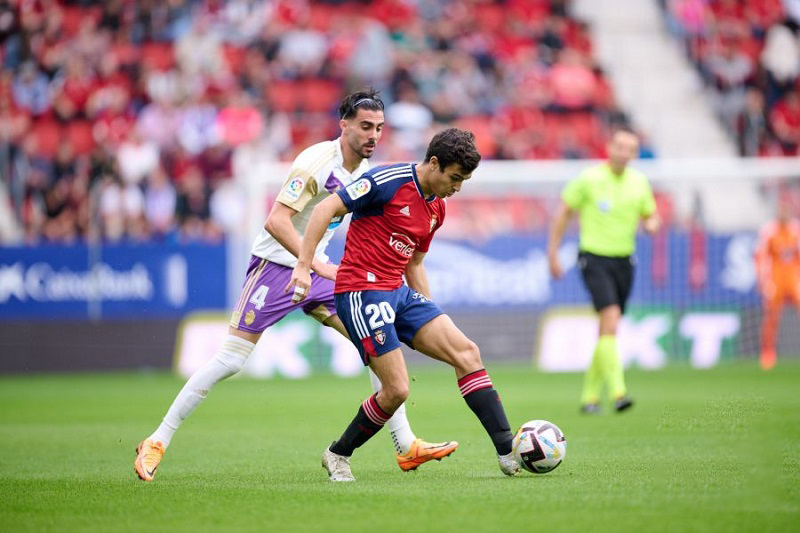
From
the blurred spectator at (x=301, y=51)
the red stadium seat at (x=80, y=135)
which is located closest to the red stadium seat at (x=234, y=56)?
the blurred spectator at (x=301, y=51)

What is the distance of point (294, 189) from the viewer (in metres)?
7.77

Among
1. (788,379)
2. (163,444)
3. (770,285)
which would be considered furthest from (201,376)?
(770,285)

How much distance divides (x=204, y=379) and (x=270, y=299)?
66 centimetres

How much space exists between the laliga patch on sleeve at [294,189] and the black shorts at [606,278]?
4.67 meters

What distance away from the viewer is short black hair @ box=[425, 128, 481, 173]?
6.97m

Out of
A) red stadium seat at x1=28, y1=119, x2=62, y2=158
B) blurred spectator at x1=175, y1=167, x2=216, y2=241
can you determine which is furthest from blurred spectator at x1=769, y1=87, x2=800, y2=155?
red stadium seat at x1=28, y1=119, x2=62, y2=158

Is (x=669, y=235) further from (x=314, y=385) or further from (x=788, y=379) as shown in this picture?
(x=314, y=385)

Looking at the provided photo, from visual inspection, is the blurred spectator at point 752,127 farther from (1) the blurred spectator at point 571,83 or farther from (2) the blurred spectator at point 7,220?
(2) the blurred spectator at point 7,220

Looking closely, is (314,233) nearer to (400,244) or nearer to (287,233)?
(400,244)

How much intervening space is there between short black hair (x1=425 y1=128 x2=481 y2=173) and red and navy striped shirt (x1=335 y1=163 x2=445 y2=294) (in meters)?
0.25

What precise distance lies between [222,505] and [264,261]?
87.5 inches

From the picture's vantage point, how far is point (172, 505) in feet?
20.9

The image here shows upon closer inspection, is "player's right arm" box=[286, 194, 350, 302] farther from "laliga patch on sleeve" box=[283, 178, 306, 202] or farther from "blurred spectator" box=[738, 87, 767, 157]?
"blurred spectator" box=[738, 87, 767, 157]

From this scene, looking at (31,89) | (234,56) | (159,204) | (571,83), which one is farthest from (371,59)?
(31,89)
